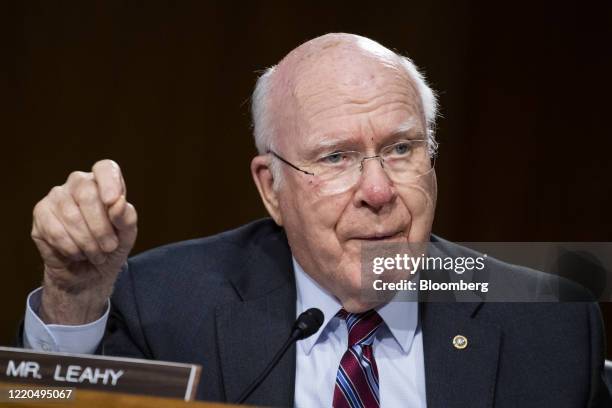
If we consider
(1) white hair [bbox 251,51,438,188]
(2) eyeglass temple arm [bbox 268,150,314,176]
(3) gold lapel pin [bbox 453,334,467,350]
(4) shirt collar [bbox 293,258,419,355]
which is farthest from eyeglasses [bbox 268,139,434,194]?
(3) gold lapel pin [bbox 453,334,467,350]

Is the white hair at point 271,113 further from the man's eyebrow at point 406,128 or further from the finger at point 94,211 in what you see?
the finger at point 94,211

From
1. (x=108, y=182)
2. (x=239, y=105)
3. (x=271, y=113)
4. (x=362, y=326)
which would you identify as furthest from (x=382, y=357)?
(x=239, y=105)

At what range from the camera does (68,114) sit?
3217mm

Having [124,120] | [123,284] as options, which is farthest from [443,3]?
[123,284]

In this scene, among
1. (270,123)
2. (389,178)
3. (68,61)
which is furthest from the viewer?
(68,61)

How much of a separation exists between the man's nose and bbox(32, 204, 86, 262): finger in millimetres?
622

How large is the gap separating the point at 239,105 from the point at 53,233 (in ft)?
5.73

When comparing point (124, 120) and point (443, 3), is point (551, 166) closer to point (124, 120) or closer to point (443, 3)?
point (443, 3)

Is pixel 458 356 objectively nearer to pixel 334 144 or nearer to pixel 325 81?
pixel 334 144

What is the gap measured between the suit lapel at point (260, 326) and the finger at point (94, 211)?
18.3 inches

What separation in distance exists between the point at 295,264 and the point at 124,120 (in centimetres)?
140

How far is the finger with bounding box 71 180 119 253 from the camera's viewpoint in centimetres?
161

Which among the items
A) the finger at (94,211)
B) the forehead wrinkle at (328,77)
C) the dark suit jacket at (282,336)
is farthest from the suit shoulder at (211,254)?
the finger at (94,211)

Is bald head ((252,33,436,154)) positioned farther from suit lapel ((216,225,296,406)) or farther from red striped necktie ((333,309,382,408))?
red striped necktie ((333,309,382,408))
